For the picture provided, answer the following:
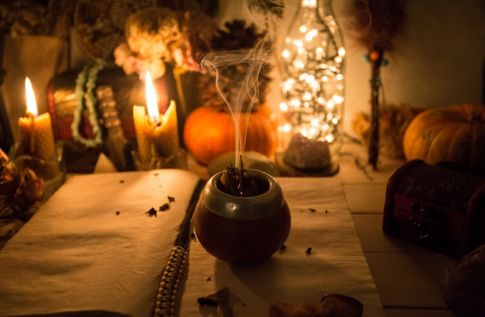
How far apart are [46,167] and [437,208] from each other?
84 cm

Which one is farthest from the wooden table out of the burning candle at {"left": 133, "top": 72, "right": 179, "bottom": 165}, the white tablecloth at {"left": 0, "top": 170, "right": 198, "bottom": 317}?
the burning candle at {"left": 133, "top": 72, "right": 179, "bottom": 165}

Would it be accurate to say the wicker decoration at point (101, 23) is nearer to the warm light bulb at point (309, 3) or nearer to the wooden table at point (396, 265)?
the warm light bulb at point (309, 3)

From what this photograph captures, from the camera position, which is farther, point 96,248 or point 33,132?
point 33,132

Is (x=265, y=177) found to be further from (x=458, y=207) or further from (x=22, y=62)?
(x=22, y=62)

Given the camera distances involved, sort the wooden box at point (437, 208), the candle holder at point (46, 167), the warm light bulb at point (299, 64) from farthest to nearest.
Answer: the warm light bulb at point (299, 64) → the candle holder at point (46, 167) → the wooden box at point (437, 208)

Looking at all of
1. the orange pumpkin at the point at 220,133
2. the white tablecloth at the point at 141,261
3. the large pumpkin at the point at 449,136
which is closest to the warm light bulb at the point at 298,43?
the orange pumpkin at the point at 220,133

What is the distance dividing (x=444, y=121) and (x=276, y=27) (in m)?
0.54

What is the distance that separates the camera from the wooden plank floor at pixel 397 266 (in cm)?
67

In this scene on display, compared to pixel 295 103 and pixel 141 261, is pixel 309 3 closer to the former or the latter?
pixel 295 103

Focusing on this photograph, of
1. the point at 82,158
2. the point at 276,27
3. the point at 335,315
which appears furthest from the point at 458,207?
the point at 82,158

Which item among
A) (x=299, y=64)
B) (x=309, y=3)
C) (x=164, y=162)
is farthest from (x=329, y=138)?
(x=164, y=162)

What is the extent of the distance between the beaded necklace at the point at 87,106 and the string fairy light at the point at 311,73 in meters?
0.53

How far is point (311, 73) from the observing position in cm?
129

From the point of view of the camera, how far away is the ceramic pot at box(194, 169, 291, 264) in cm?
65
